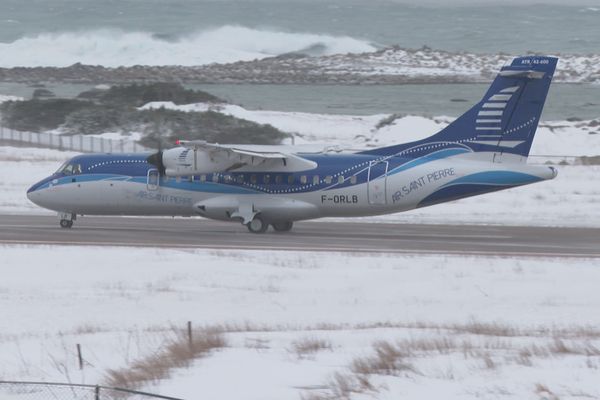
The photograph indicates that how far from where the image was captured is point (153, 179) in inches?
1388

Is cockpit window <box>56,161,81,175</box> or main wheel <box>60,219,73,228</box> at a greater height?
cockpit window <box>56,161,81,175</box>

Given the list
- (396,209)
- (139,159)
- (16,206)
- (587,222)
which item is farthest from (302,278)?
(16,206)

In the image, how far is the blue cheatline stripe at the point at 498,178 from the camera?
31.9m

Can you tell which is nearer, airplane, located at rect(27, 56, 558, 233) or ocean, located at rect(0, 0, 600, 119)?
airplane, located at rect(27, 56, 558, 233)

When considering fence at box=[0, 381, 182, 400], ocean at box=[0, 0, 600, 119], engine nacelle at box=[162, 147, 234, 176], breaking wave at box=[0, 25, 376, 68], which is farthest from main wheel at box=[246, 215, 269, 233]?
breaking wave at box=[0, 25, 376, 68]

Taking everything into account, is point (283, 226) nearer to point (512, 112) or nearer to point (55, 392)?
point (512, 112)

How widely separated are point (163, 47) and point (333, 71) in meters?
29.3

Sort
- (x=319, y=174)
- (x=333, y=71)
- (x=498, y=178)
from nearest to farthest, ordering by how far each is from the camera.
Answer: (x=498, y=178) < (x=319, y=174) < (x=333, y=71)

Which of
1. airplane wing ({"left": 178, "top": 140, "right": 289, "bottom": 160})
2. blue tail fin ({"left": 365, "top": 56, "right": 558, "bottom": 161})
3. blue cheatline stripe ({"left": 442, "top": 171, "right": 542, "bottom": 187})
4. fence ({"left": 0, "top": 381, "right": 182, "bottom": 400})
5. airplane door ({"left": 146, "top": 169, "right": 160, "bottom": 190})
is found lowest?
fence ({"left": 0, "top": 381, "right": 182, "bottom": 400})

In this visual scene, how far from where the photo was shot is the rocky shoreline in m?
130

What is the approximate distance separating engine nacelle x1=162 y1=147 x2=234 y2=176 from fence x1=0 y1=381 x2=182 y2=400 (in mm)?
19223

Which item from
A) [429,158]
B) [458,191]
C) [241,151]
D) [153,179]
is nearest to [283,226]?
[241,151]

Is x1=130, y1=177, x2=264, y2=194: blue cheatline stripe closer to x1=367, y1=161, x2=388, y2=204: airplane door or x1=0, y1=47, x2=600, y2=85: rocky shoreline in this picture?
x1=367, y1=161, x2=388, y2=204: airplane door

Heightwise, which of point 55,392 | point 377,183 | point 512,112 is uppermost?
point 512,112
